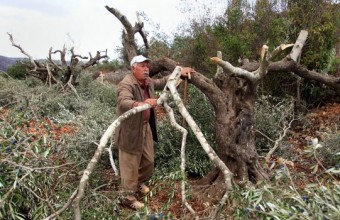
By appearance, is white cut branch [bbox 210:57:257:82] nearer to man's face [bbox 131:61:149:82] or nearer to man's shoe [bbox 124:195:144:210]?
man's face [bbox 131:61:149:82]

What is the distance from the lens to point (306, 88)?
8.14 m

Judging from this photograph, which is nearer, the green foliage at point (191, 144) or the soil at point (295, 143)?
the soil at point (295, 143)

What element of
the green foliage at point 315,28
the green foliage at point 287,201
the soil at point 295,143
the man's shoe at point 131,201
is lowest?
the man's shoe at point 131,201

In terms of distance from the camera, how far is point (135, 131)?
4.30 metres

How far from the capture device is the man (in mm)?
4254

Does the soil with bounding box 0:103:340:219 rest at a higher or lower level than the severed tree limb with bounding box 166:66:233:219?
lower

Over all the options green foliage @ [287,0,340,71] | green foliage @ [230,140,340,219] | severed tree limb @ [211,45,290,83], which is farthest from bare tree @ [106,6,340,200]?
green foliage @ [287,0,340,71]

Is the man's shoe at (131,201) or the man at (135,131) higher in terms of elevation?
the man at (135,131)

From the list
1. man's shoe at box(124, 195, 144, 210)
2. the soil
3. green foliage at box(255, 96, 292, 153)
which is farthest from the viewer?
green foliage at box(255, 96, 292, 153)

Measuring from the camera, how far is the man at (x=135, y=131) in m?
4.25

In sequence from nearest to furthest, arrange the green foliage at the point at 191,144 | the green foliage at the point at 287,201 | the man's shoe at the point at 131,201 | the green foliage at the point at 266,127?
the green foliage at the point at 287,201 → the man's shoe at the point at 131,201 → the green foliage at the point at 191,144 → the green foliage at the point at 266,127

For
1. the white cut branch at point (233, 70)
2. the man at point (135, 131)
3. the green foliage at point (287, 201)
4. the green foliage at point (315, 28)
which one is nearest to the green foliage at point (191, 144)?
the man at point (135, 131)

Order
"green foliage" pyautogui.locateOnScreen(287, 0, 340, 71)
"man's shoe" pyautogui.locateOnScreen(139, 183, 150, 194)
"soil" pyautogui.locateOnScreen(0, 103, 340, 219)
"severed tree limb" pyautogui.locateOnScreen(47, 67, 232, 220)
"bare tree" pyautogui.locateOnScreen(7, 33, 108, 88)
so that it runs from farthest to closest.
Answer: "bare tree" pyautogui.locateOnScreen(7, 33, 108, 88)
"green foliage" pyautogui.locateOnScreen(287, 0, 340, 71)
"man's shoe" pyautogui.locateOnScreen(139, 183, 150, 194)
"soil" pyautogui.locateOnScreen(0, 103, 340, 219)
"severed tree limb" pyautogui.locateOnScreen(47, 67, 232, 220)

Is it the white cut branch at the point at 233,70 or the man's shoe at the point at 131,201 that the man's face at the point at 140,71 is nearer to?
the white cut branch at the point at 233,70
